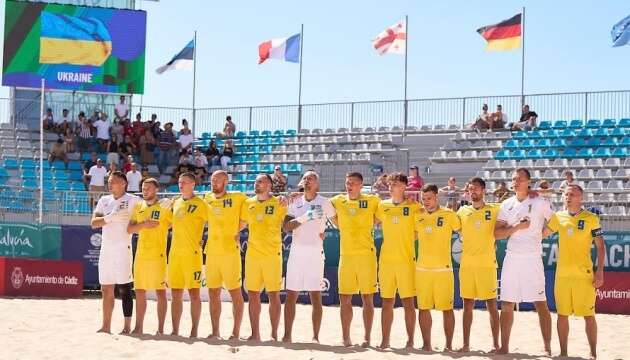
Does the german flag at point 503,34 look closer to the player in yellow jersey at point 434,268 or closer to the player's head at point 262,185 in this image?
the player's head at point 262,185

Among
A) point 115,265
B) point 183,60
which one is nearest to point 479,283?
point 115,265

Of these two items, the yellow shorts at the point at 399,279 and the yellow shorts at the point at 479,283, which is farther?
the yellow shorts at the point at 399,279

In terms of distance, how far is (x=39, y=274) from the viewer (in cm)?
1966

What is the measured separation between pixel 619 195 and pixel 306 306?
7748mm

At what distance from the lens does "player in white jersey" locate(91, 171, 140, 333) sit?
13016 mm

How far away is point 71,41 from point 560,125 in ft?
44.3

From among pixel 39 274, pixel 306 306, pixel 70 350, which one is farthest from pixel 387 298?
pixel 39 274

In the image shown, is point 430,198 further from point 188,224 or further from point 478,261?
point 188,224

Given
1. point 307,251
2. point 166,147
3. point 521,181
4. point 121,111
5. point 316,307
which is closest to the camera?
point 521,181

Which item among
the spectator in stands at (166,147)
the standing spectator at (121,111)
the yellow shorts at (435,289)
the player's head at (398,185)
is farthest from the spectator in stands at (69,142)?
the yellow shorts at (435,289)

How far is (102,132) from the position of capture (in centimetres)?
2852

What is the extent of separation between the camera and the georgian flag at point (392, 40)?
29.7 metres

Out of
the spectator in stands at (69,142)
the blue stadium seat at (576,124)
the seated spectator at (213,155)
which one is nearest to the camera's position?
the blue stadium seat at (576,124)

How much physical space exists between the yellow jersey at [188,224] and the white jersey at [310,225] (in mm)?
1175
